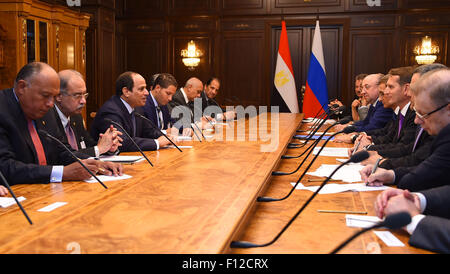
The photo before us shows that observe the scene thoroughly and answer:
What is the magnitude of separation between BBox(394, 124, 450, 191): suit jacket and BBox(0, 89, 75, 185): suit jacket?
1811 millimetres

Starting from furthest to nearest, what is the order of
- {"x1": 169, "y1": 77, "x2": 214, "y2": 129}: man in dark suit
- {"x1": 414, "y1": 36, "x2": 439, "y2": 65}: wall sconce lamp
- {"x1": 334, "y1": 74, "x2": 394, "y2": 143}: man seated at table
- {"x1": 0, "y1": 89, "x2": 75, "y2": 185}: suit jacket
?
{"x1": 414, "y1": 36, "x2": 439, "y2": 65}: wall sconce lamp, {"x1": 169, "y1": 77, "x2": 214, "y2": 129}: man in dark suit, {"x1": 334, "y1": 74, "x2": 394, "y2": 143}: man seated at table, {"x1": 0, "y1": 89, "x2": 75, "y2": 185}: suit jacket

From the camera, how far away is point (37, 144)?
8.84 ft

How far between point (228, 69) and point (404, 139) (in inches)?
234

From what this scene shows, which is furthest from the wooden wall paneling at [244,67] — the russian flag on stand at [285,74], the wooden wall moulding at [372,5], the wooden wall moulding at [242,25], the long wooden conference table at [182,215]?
the long wooden conference table at [182,215]

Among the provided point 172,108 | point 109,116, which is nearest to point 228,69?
point 172,108

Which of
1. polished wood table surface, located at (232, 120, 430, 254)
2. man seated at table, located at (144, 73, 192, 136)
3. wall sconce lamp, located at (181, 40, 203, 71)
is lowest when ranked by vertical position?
polished wood table surface, located at (232, 120, 430, 254)

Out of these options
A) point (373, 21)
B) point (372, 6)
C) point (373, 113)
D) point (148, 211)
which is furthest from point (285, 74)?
point (148, 211)

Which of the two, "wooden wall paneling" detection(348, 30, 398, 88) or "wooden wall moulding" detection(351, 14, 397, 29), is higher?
"wooden wall moulding" detection(351, 14, 397, 29)

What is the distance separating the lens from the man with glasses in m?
2.08

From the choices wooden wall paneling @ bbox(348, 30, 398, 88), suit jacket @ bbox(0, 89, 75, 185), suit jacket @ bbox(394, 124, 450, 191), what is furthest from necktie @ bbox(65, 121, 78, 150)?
wooden wall paneling @ bbox(348, 30, 398, 88)

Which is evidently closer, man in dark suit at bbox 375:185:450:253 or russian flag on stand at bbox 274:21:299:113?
man in dark suit at bbox 375:185:450:253

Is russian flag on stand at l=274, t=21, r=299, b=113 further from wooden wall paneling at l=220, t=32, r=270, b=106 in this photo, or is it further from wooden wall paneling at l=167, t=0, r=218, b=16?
wooden wall paneling at l=167, t=0, r=218, b=16
